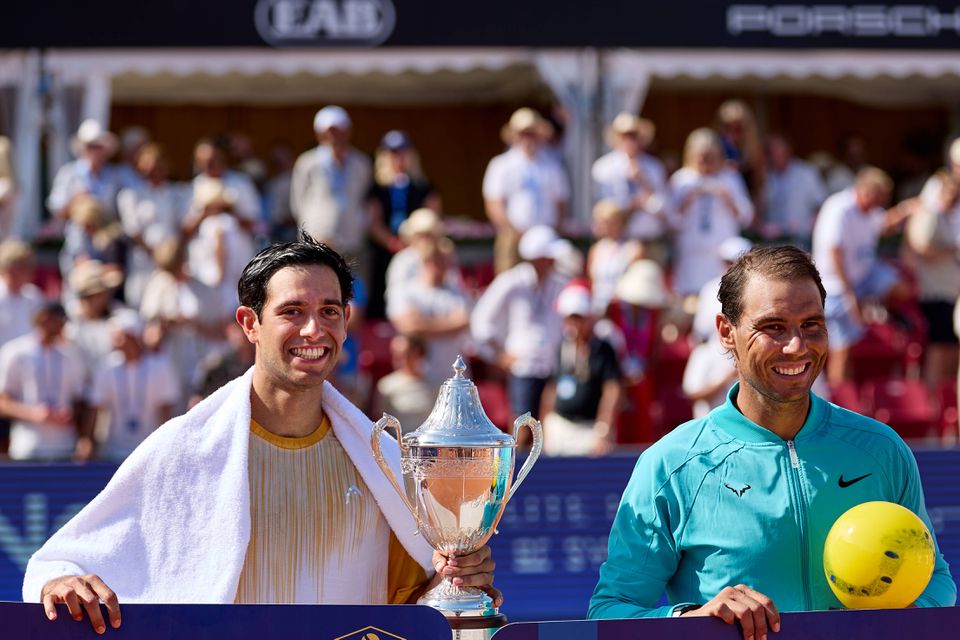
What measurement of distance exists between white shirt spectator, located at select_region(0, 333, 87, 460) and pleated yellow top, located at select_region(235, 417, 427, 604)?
573cm

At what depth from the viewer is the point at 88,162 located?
11453 millimetres

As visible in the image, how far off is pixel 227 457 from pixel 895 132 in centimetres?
1641

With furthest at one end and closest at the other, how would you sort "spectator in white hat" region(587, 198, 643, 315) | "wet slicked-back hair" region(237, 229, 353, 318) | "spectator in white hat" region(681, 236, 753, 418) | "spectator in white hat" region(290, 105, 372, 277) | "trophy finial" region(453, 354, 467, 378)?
1. "spectator in white hat" region(290, 105, 372, 277)
2. "spectator in white hat" region(587, 198, 643, 315)
3. "spectator in white hat" region(681, 236, 753, 418)
4. "wet slicked-back hair" region(237, 229, 353, 318)
5. "trophy finial" region(453, 354, 467, 378)

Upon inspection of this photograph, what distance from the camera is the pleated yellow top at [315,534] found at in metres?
3.76

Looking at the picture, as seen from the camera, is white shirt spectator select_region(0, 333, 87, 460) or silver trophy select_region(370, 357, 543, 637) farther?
white shirt spectator select_region(0, 333, 87, 460)

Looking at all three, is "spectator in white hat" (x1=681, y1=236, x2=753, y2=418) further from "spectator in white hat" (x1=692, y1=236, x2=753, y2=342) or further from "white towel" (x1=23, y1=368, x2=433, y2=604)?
"white towel" (x1=23, y1=368, x2=433, y2=604)

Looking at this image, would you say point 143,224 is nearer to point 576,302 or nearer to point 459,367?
point 576,302

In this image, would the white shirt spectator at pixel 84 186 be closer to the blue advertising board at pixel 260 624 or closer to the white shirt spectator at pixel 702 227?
the white shirt spectator at pixel 702 227

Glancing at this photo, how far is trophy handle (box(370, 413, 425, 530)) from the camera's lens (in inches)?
143

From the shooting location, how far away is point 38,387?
9.30m

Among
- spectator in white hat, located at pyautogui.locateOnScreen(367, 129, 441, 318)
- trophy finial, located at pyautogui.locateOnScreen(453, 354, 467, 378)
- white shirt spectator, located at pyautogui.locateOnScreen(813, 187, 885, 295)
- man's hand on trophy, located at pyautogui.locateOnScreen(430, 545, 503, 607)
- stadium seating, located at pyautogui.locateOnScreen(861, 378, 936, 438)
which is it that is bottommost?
man's hand on trophy, located at pyautogui.locateOnScreen(430, 545, 503, 607)

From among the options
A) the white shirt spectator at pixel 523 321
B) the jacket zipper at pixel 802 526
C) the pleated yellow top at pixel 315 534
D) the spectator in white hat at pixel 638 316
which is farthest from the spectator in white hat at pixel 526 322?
Answer: the jacket zipper at pixel 802 526

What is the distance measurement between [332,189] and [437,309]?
156 cm

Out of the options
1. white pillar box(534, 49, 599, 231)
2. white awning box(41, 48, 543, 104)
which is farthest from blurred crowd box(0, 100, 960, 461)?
white awning box(41, 48, 543, 104)
